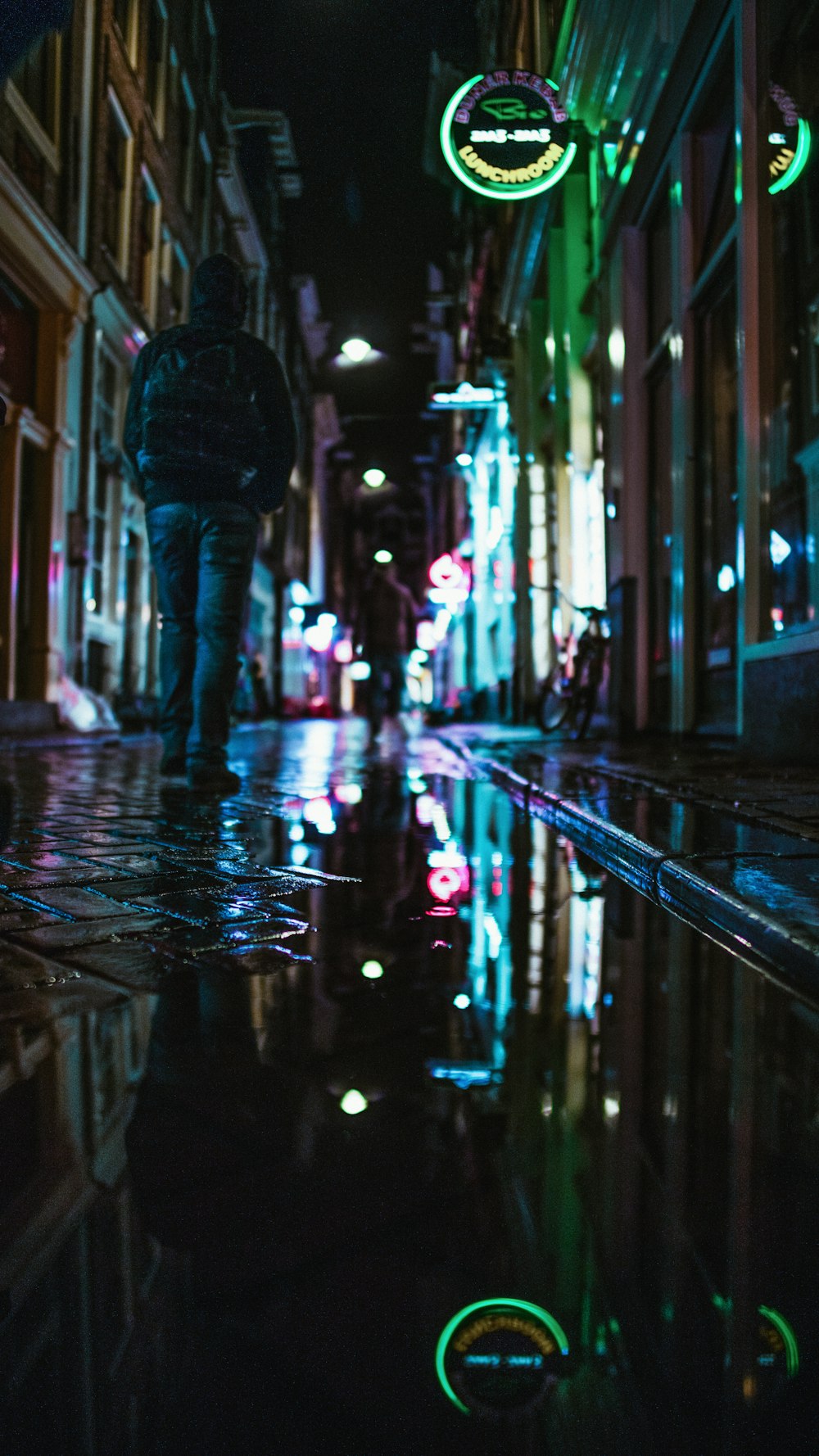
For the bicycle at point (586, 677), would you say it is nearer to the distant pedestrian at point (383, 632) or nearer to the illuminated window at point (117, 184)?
the distant pedestrian at point (383, 632)

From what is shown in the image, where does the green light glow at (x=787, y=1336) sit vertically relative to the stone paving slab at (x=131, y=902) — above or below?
below

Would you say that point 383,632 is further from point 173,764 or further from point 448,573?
point 448,573

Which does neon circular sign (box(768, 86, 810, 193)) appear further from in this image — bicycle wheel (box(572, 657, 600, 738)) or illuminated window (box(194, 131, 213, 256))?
illuminated window (box(194, 131, 213, 256))

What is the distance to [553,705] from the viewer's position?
428 inches

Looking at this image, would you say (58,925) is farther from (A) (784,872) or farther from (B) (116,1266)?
(A) (784,872)

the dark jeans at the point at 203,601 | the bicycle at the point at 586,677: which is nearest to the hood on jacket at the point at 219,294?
the dark jeans at the point at 203,601

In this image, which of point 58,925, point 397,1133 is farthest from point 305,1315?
point 58,925

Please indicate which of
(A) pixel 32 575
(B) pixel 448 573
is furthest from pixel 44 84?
(B) pixel 448 573

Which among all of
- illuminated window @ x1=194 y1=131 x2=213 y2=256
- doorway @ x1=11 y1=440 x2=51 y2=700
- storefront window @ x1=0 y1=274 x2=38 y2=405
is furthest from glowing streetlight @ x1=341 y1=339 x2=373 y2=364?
doorway @ x1=11 y1=440 x2=51 y2=700

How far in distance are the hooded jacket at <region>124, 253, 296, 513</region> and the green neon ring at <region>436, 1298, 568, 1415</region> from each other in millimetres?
4327

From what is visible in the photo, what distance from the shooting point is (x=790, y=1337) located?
0.70 meters

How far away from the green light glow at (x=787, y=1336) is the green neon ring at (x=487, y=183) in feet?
33.9

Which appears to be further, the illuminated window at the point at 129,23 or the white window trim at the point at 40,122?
the illuminated window at the point at 129,23

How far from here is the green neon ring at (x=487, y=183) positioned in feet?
31.2
